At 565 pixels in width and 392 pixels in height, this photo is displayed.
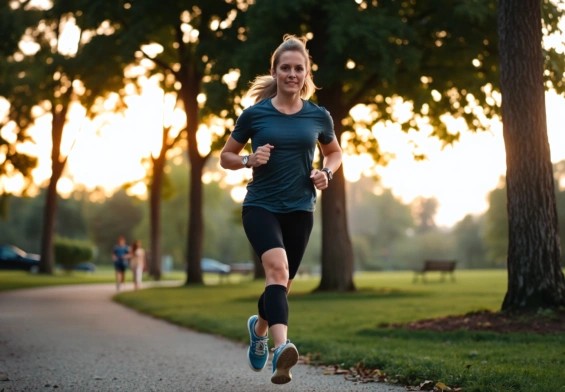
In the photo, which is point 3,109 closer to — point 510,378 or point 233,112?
point 233,112

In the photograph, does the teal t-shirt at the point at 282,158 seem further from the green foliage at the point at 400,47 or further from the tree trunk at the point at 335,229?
the tree trunk at the point at 335,229

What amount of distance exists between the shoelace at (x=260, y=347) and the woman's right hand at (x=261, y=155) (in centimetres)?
129

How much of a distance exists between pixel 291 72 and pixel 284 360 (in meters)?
1.82

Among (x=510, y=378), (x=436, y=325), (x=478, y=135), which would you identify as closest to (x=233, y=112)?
(x=478, y=135)

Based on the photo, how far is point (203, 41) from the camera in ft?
63.0

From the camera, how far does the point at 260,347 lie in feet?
16.7

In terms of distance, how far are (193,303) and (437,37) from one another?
829 centimetres

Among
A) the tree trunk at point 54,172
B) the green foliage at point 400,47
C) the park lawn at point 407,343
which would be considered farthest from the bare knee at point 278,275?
the tree trunk at point 54,172

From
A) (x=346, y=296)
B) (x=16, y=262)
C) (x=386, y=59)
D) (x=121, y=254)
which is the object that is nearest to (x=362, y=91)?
(x=386, y=59)

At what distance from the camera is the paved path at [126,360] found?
5754 millimetres

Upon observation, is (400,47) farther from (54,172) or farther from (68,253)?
(68,253)

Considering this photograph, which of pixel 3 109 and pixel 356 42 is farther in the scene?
pixel 3 109

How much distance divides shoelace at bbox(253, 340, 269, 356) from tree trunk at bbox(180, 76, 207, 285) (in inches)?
876

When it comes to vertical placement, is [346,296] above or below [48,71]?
below
